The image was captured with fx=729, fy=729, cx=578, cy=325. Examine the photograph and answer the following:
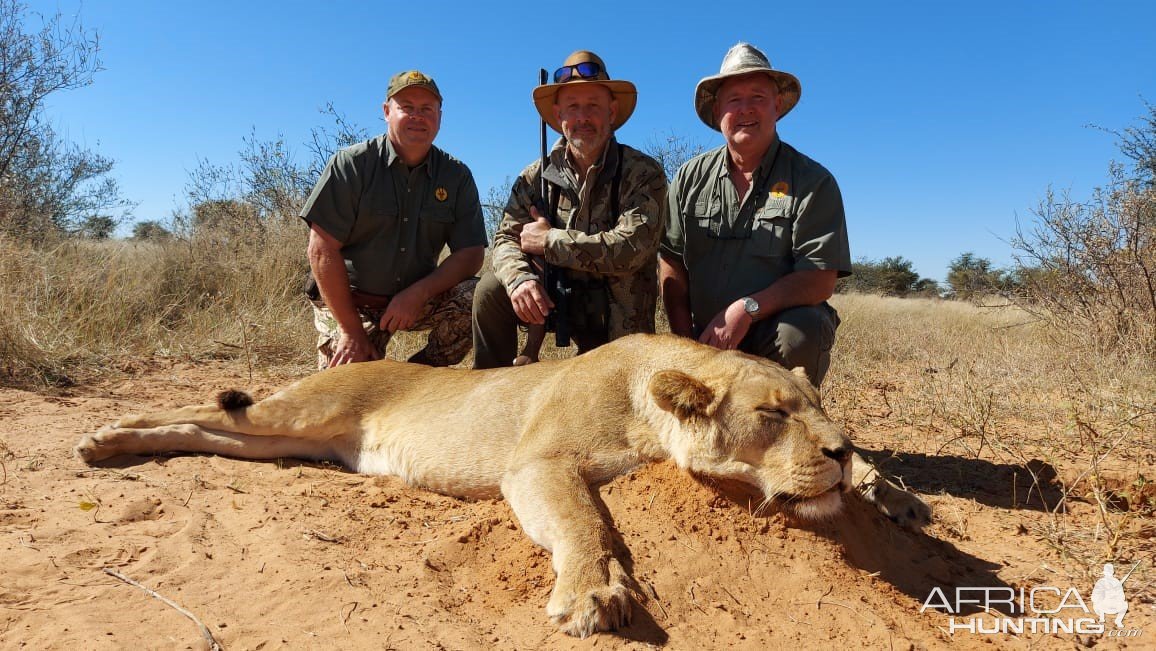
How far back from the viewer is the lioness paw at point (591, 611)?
2523 millimetres

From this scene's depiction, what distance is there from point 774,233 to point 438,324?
2961 mm

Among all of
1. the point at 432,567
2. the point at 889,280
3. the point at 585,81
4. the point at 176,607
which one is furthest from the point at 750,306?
the point at 889,280

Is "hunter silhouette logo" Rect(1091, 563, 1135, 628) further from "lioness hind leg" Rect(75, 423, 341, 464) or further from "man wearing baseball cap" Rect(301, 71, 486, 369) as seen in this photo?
"man wearing baseball cap" Rect(301, 71, 486, 369)

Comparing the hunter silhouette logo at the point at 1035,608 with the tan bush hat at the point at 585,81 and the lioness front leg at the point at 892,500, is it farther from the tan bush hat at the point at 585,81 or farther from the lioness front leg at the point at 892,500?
the tan bush hat at the point at 585,81

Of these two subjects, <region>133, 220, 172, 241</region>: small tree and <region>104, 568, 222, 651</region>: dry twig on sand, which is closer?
<region>104, 568, 222, 651</region>: dry twig on sand

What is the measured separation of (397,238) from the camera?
6145mm

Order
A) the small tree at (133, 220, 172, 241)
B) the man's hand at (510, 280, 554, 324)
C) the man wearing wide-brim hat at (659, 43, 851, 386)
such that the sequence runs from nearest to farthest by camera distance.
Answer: the man wearing wide-brim hat at (659, 43, 851, 386) → the man's hand at (510, 280, 554, 324) → the small tree at (133, 220, 172, 241)

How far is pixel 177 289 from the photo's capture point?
9383 mm

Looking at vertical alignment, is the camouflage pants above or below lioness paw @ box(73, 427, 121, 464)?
above

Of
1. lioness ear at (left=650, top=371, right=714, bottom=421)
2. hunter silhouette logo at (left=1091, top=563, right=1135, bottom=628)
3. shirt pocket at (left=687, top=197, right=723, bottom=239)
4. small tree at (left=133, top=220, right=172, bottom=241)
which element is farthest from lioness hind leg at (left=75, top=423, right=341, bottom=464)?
small tree at (left=133, top=220, right=172, bottom=241)

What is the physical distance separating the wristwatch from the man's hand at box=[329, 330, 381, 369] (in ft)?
9.62

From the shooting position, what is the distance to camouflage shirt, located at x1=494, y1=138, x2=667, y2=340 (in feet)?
17.0

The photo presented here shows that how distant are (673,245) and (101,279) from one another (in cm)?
695

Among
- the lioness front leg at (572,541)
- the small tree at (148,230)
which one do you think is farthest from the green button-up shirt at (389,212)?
the small tree at (148,230)
